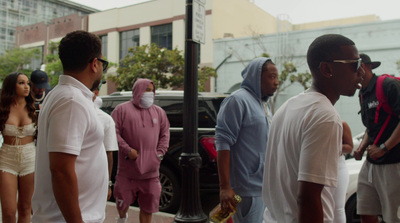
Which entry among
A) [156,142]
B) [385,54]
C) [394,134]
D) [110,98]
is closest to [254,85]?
[394,134]

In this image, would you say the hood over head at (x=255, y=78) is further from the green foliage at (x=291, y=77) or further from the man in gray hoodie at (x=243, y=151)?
the green foliage at (x=291, y=77)

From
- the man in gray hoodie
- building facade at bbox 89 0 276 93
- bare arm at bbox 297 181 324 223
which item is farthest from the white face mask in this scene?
building facade at bbox 89 0 276 93

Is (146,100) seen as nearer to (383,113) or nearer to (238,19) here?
(383,113)

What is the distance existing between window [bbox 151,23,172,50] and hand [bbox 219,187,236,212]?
2894 cm

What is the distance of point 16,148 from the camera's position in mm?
4316

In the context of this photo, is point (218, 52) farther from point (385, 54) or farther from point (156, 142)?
point (156, 142)

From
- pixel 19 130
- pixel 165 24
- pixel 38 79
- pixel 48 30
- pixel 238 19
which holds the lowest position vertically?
pixel 19 130

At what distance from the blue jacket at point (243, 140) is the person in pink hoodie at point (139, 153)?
1826 mm

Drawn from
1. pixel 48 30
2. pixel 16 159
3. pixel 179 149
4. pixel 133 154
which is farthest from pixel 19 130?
pixel 48 30

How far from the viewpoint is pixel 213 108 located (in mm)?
6785

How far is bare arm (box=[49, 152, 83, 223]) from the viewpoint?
2000 millimetres

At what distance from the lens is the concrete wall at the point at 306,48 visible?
21734mm

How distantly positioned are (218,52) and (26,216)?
24936 millimetres

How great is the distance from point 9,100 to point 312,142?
12.2 ft
